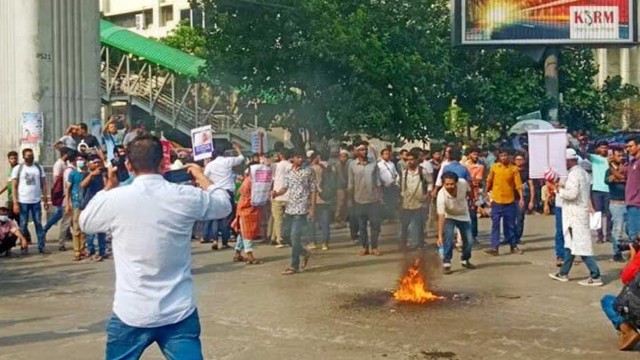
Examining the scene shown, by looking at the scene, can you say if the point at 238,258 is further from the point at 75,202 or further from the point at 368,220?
the point at 75,202

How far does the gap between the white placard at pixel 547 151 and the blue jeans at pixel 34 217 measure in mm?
7525

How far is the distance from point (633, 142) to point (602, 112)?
22.6 m

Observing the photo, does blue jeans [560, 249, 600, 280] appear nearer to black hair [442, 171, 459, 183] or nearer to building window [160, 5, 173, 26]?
black hair [442, 171, 459, 183]

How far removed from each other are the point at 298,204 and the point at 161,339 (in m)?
8.31

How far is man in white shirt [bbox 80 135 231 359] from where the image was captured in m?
5.07

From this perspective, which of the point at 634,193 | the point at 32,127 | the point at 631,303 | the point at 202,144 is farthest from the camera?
the point at 32,127

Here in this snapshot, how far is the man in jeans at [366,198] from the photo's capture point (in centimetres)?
1548

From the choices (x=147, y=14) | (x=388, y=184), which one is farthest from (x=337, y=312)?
(x=147, y=14)

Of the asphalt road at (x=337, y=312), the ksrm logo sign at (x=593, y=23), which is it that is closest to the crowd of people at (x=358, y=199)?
the asphalt road at (x=337, y=312)

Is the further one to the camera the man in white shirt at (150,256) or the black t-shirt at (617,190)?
the black t-shirt at (617,190)

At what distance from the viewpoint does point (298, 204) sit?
13.4m

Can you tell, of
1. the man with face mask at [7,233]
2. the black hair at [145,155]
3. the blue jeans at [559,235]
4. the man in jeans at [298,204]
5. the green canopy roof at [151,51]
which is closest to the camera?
the black hair at [145,155]

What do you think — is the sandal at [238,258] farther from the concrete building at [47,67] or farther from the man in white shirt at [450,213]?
the concrete building at [47,67]

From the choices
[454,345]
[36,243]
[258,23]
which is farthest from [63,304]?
[258,23]
